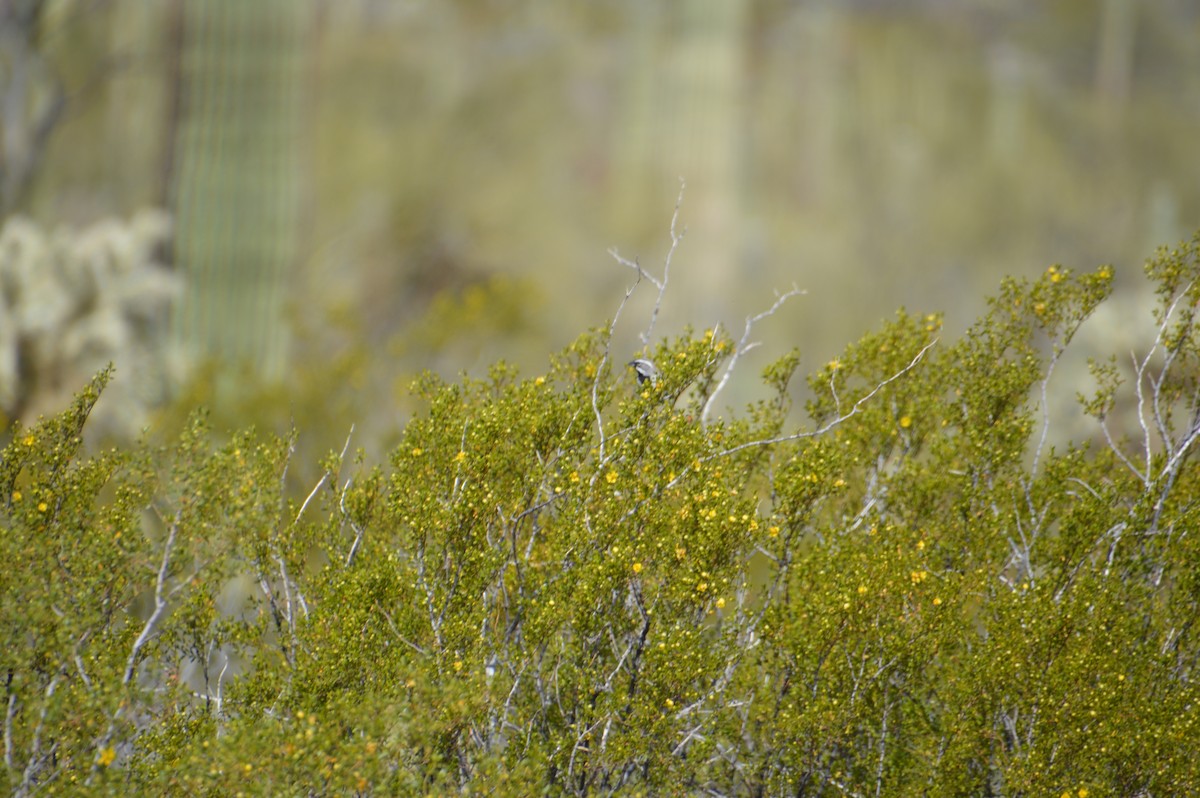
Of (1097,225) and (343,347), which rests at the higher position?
(1097,225)

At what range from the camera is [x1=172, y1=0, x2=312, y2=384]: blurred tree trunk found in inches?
541

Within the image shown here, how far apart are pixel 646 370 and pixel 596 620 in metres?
1.24

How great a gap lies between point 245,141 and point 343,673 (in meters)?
9.77

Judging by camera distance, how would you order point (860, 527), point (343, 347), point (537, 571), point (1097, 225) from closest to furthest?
point (537, 571), point (860, 527), point (343, 347), point (1097, 225)

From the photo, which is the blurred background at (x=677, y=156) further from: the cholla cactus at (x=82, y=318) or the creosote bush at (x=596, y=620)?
the creosote bush at (x=596, y=620)

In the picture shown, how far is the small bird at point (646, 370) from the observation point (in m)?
6.08

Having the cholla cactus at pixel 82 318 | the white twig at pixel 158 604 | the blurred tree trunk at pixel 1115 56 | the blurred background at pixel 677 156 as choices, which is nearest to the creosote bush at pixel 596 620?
the white twig at pixel 158 604

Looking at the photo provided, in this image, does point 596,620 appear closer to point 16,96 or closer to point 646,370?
point 646,370

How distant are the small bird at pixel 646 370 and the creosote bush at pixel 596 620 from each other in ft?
0.24

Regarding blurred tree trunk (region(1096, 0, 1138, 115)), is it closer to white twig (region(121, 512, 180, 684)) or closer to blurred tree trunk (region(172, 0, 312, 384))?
blurred tree trunk (region(172, 0, 312, 384))

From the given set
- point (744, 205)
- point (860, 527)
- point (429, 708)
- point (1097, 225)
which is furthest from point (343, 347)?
point (1097, 225)

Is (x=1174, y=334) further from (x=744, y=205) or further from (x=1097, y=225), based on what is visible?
(x=1097, y=225)

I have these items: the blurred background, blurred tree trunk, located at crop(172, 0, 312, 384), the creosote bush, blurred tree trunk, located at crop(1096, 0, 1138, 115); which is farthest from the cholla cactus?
blurred tree trunk, located at crop(1096, 0, 1138, 115)

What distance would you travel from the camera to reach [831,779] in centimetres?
548
